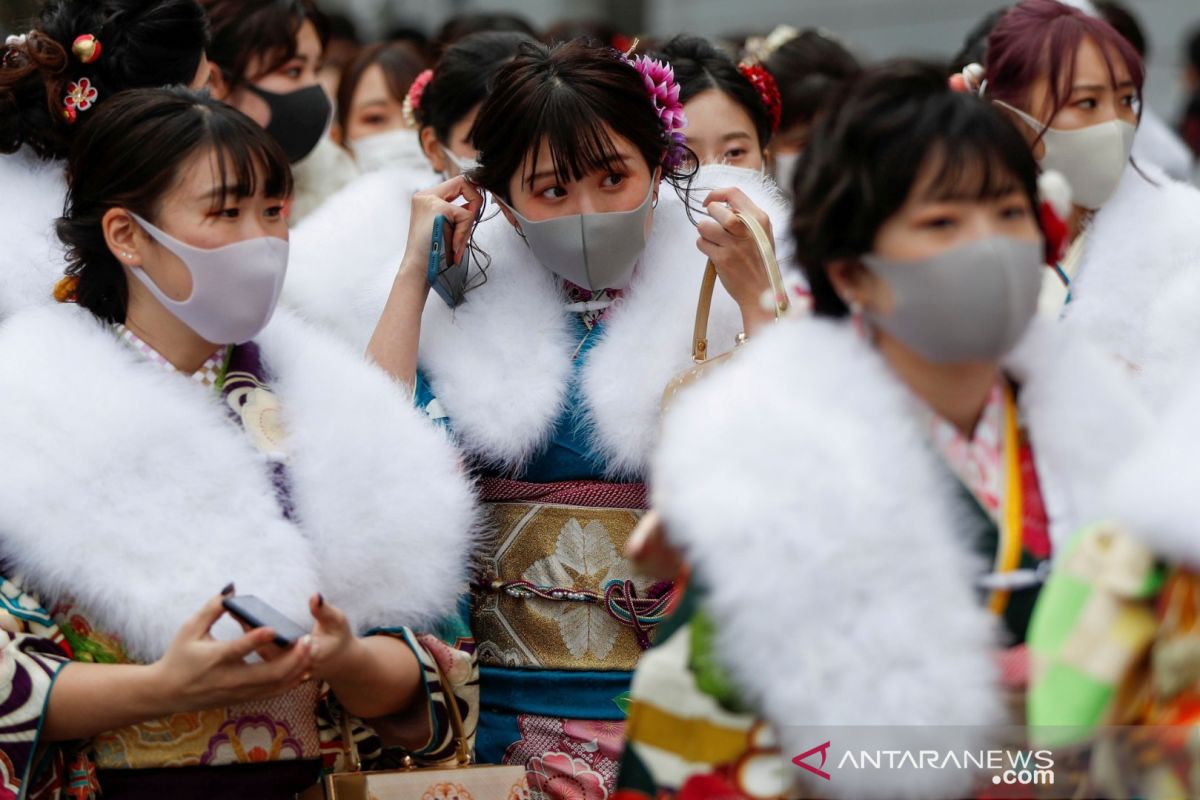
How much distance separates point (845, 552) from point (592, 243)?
1223 mm

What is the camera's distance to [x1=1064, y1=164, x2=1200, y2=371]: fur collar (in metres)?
3.19

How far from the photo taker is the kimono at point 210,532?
2.43m

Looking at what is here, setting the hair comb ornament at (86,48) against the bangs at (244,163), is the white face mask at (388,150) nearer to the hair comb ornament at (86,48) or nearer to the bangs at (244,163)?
the hair comb ornament at (86,48)

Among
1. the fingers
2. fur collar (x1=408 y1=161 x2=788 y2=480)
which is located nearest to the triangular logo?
the fingers

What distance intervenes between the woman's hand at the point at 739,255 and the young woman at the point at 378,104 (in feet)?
6.94

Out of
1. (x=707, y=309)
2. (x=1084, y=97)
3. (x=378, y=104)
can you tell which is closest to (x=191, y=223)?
(x=707, y=309)

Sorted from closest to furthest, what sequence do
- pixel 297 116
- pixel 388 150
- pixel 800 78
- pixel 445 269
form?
pixel 445 269, pixel 297 116, pixel 388 150, pixel 800 78

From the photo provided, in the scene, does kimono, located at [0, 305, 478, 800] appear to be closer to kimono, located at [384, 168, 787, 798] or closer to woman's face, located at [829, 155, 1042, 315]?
kimono, located at [384, 168, 787, 798]

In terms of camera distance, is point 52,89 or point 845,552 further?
point 52,89

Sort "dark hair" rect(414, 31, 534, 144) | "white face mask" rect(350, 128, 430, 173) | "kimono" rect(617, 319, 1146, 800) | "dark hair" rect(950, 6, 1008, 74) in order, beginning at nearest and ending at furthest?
"kimono" rect(617, 319, 1146, 800) → "dark hair" rect(950, 6, 1008, 74) → "dark hair" rect(414, 31, 534, 144) → "white face mask" rect(350, 128, 430, 173)

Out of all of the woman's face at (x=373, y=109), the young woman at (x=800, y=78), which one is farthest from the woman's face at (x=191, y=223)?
the young woman at (x=800, y=78)

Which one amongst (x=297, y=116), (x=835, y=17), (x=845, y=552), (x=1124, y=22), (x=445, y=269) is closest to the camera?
(x=845, y=552)

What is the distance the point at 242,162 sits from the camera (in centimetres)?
266

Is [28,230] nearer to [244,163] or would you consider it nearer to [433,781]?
[244,163]
